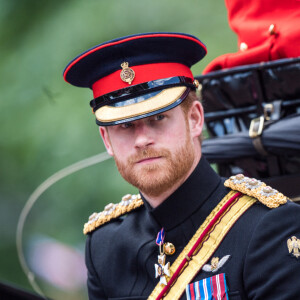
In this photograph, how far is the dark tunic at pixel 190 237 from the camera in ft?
5.79

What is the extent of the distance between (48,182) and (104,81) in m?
1.87

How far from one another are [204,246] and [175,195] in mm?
167

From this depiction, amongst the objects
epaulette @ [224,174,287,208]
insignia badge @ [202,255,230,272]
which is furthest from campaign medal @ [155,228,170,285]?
epaulette @ [224,174,287,208]

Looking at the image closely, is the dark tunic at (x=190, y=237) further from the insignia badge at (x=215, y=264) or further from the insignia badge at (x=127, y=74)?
the insignia badge at (x=127, y=74)

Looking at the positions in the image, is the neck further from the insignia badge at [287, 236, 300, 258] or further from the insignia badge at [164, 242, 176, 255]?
the insignia badge at [287, 236, 300, 258]

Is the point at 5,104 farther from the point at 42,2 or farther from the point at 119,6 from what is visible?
the point at 119,6

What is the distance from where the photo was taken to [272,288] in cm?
173

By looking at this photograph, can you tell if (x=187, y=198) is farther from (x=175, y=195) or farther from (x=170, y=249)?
(x=170, y=249)

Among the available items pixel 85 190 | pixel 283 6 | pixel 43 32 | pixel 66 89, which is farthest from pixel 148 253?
pixel 43 32

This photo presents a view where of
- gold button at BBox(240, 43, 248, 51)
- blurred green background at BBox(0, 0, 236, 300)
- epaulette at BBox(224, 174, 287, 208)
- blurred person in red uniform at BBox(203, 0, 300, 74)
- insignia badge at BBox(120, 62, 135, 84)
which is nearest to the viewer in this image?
epaulette at BBox(224, 174, 287, 208)

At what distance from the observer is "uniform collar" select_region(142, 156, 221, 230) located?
201cm

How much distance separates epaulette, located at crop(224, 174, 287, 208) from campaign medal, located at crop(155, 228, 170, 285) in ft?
0.82

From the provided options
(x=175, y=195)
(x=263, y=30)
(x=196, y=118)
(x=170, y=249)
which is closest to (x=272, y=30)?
(x=263, y=30)

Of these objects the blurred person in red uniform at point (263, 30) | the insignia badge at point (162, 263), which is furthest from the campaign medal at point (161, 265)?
the blurred person in red uniform at point (263, 30)
